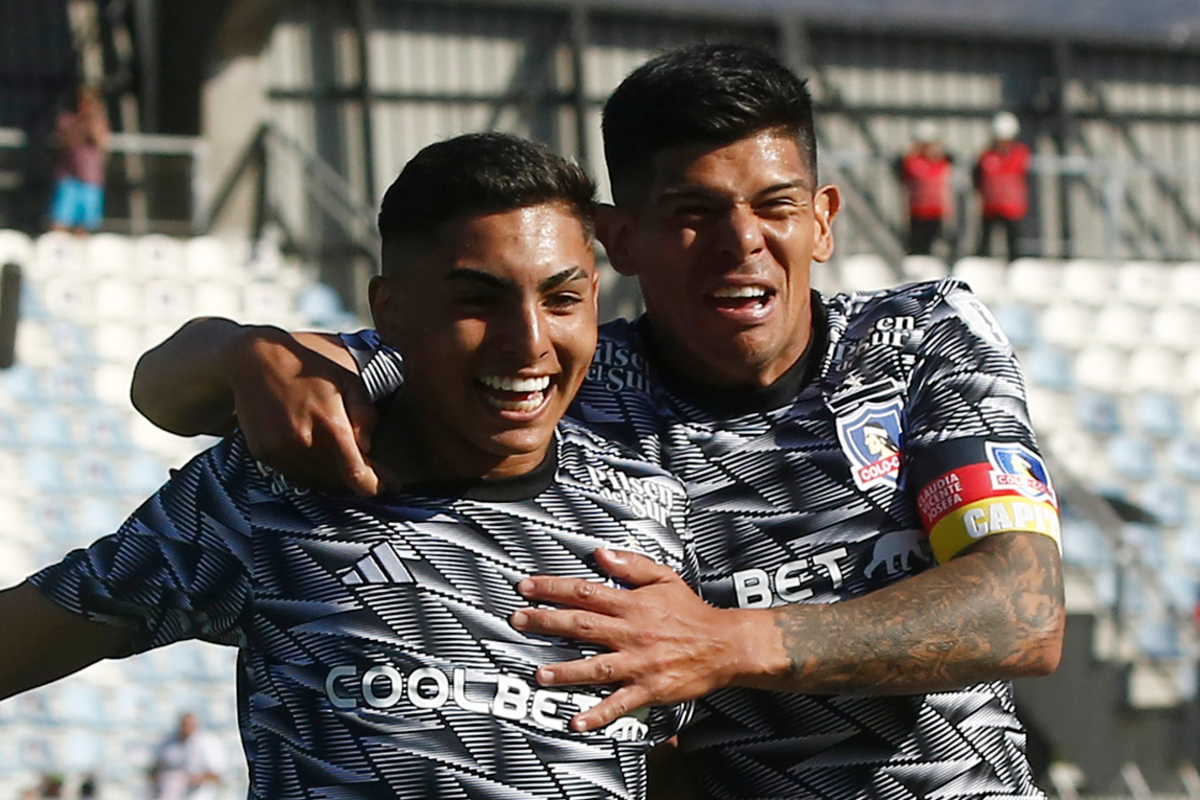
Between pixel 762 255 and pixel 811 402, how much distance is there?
0.82 ft

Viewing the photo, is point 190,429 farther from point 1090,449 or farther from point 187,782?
point 1090,449

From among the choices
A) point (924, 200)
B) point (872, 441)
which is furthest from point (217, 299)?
point (872, 441)

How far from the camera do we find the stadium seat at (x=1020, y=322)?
12.4 meters

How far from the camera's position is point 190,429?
2.66m

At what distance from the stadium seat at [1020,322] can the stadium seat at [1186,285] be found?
51.5 inches

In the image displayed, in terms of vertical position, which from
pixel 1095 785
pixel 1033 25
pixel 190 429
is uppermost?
pixel 1033 25

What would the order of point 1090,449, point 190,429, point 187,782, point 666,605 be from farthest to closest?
point 1090,449 < point 187,782 < point 190,429 < point 666,605

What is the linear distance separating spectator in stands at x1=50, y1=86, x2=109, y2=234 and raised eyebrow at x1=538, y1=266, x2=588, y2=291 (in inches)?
380

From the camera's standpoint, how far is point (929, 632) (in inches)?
95.7

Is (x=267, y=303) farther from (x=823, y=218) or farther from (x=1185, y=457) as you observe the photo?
(x=823, y=218)

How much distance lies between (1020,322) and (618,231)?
9949mm

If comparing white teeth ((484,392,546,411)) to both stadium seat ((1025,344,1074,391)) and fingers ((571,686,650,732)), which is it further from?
stadium seat ((1025,344,1074,391))

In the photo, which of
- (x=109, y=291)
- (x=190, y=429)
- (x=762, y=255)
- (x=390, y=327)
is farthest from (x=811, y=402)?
(x=109, y=291)

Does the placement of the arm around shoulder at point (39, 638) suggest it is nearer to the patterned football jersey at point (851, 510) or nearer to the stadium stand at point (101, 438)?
the patterned football jersey at point (851, 510)
